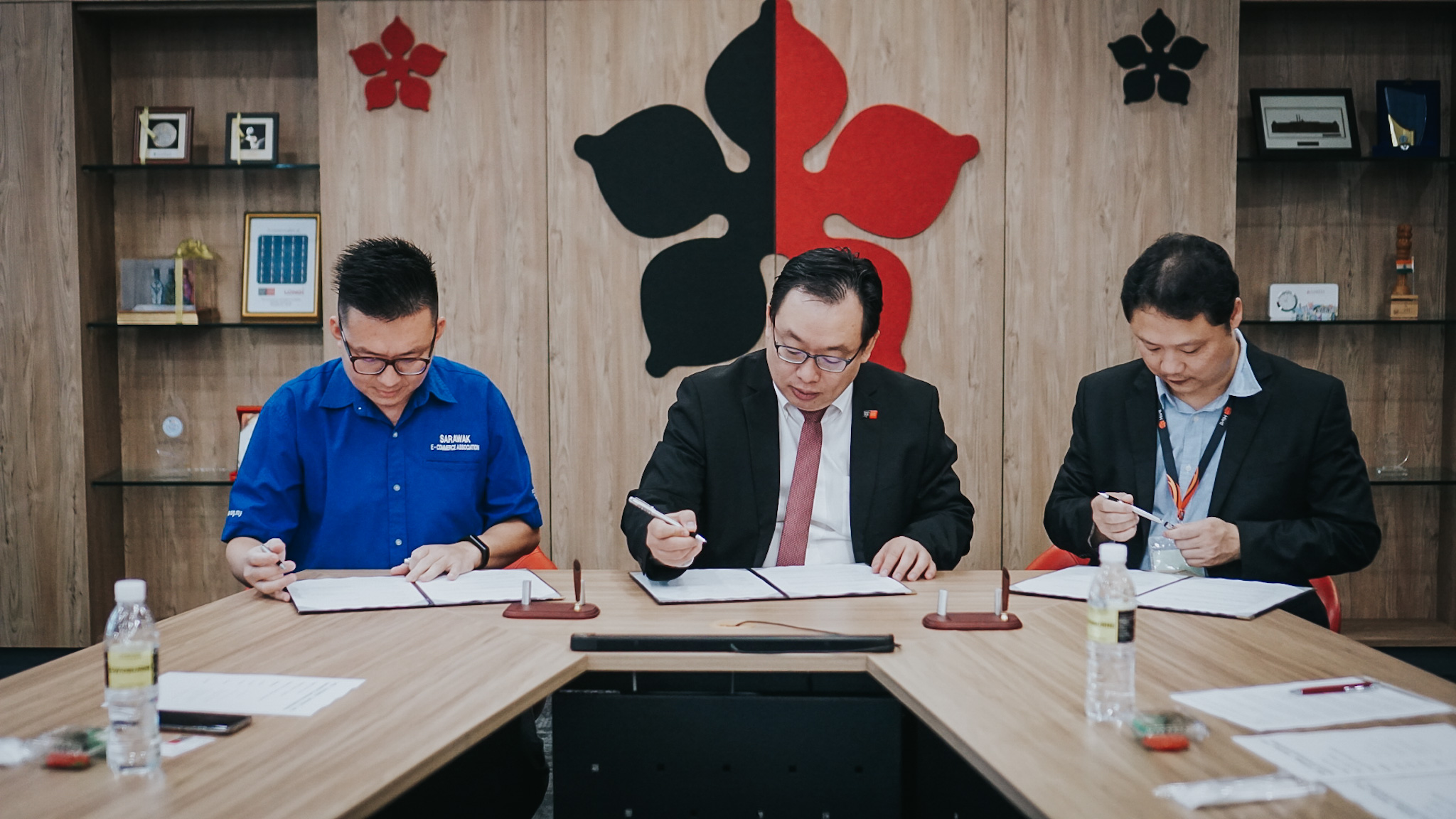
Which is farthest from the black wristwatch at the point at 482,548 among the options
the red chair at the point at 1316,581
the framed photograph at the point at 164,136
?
the framed photograph at the point at 164,136

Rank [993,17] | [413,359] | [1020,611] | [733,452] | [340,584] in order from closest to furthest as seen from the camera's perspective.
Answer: [1020,611] → [340,584] → [413,359] → [733,452] → [993,17]

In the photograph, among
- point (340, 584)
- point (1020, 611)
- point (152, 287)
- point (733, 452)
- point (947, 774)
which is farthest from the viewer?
point (152, 287)

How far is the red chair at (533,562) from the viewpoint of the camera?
2387 mm

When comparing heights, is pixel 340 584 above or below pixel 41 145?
below

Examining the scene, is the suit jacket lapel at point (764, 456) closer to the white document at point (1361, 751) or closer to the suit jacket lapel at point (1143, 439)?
the suit jacket lapel at point (1143, 439)

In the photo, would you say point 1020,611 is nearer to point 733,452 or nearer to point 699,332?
point 733,452

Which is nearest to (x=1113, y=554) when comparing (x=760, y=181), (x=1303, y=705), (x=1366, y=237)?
(x=1303, y=705)

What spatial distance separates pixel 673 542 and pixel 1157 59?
2946 mm

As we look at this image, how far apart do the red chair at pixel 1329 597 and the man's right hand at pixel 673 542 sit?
140cm

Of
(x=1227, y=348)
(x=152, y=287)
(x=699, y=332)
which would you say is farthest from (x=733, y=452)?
(x=152, y=287)

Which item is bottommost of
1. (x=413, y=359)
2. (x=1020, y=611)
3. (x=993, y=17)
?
(x=1020, y=611)

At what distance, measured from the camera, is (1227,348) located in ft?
7.46

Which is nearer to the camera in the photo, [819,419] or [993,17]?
[819,419]

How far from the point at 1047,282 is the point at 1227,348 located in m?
1.55
